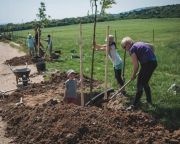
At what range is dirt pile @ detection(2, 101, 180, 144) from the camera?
26.6 feet

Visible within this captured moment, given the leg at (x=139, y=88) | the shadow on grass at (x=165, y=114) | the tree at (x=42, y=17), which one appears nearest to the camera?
the shadow on grass at (x=165, y=114)

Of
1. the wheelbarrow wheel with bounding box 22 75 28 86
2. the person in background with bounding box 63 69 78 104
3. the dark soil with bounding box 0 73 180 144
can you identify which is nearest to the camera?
the dark soil with bounding box 0 73 180 144

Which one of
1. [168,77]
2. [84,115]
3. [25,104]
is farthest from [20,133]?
[168,77]

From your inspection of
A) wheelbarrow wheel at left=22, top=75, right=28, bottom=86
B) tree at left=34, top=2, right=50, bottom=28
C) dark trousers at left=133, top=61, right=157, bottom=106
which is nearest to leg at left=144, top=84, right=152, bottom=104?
dark trousers at left=133, top=61, right=157, bottom=106

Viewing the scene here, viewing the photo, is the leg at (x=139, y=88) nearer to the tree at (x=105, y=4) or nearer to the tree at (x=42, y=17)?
the tree at (x=105, y=4)

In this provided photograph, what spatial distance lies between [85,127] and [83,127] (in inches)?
1.8

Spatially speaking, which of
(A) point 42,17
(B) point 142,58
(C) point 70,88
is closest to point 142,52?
(B) point 142,58

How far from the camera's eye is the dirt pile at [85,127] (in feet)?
→ 26.6

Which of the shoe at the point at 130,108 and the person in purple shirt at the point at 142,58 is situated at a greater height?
the person in purple shirt at the point at 142,58

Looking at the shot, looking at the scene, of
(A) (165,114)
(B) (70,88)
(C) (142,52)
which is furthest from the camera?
(B) (70,88)

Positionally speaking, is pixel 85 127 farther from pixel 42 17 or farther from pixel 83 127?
pixel 42 17

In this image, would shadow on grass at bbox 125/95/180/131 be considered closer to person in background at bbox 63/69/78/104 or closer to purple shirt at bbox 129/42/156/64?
purple shirt at bbox 129/42/156/64

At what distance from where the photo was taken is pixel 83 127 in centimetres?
849

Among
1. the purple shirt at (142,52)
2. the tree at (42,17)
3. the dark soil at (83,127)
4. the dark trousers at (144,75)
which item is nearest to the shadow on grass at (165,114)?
the dark soil at (83,127)
